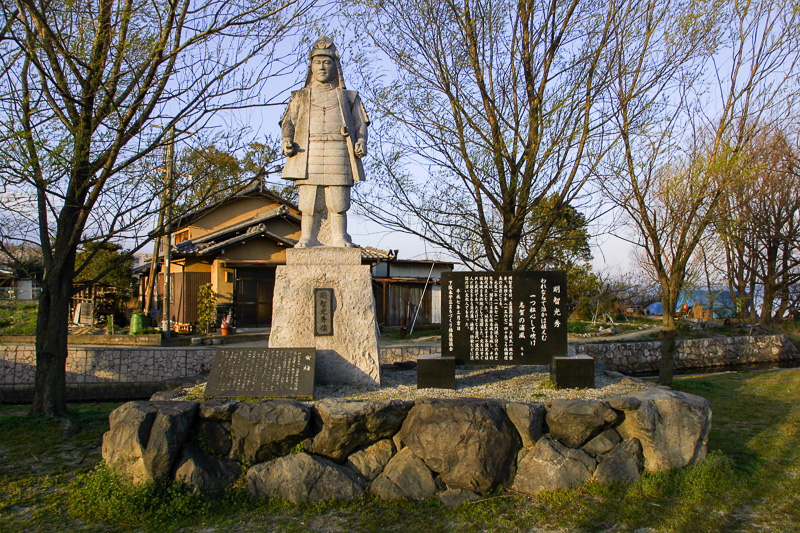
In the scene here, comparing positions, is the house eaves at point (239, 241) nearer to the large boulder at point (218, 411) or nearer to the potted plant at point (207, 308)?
the potted plant at point (207, 308)

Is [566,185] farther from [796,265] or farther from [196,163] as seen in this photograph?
[796,265]

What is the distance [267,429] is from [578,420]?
2.73 meters

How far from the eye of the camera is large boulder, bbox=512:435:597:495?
4.98 meters

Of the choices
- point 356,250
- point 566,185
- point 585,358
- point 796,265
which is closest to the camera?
point 585,358

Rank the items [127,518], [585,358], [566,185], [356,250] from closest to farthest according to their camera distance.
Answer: [127,518]
[585,358]
[356,250]
[566,185]

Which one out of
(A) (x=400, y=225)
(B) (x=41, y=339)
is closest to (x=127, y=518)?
(B) (x=41, y=339)

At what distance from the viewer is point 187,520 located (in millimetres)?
4465

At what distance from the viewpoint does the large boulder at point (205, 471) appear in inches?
189

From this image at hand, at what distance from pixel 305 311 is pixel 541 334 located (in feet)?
8.92

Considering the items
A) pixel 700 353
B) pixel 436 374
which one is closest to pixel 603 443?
pixel 436 374

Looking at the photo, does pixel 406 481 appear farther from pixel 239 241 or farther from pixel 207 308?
pixel 239 241

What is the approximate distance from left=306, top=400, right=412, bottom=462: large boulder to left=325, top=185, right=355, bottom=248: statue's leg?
253 cm

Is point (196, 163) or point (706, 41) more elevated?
point (706, 41)

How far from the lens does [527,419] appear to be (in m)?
5.14
